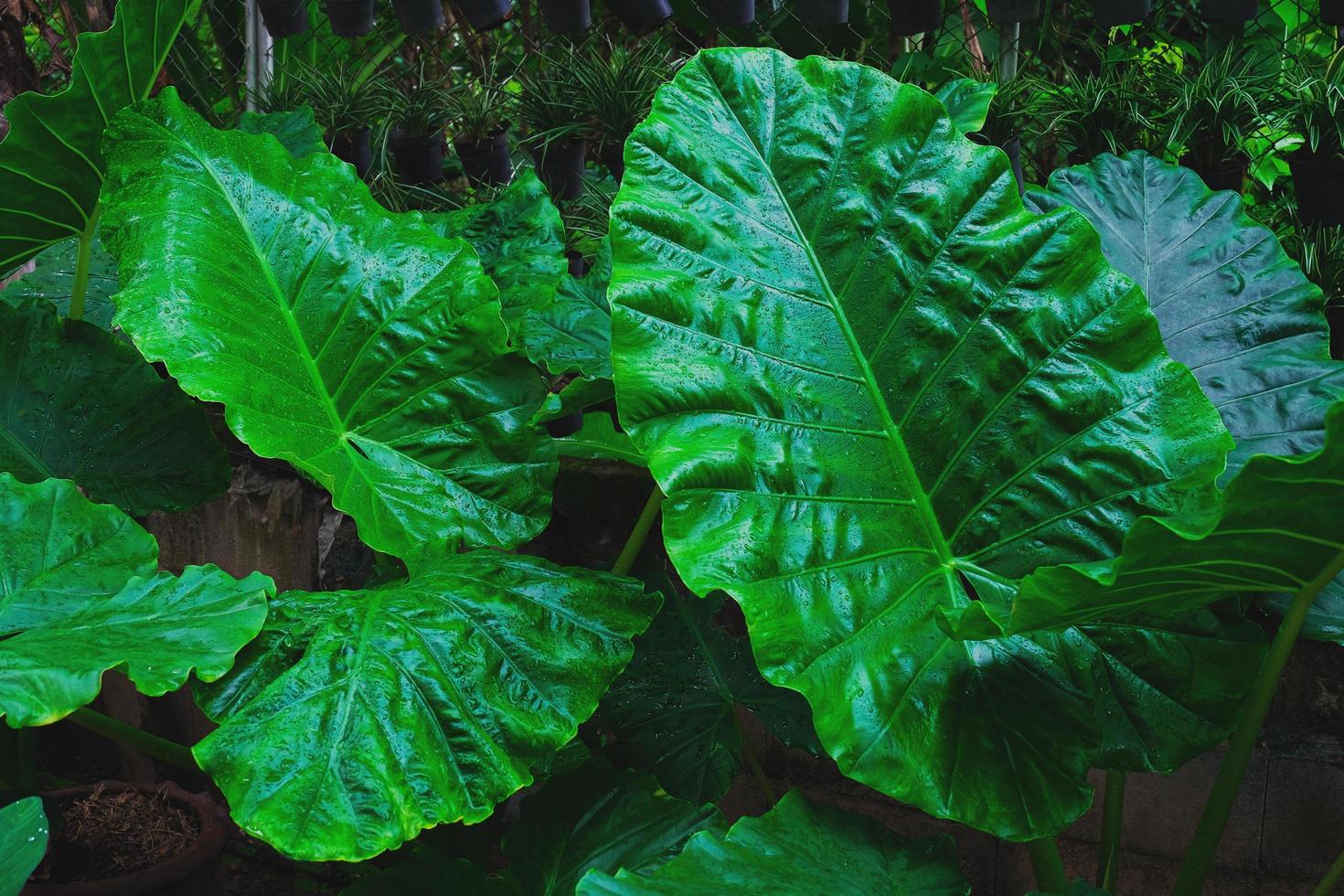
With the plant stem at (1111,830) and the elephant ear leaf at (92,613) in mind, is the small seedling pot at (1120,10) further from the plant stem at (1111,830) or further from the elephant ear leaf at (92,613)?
Result: the elephant ear leaf at (92,613)

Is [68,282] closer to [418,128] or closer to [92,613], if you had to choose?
[418,128]

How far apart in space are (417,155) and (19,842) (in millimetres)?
1705

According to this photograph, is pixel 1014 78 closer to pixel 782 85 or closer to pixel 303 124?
pixel 782 85

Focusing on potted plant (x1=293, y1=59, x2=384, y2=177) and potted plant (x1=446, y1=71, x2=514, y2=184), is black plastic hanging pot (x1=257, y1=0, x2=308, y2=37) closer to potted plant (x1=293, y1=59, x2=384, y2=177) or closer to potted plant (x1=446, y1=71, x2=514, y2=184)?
potted plant (x1=293, y1=59, x2=384, y2=177)

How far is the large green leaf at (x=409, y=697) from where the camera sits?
1.10 metres

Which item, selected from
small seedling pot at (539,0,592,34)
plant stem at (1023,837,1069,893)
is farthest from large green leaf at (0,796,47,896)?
small seedling pot at (539,0,592,34)

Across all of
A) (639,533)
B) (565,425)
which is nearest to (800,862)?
(639,533)

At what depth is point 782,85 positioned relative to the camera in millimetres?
1294

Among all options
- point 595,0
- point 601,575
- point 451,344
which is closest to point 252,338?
point 451,344

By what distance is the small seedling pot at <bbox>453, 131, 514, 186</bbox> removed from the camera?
8.03 ft

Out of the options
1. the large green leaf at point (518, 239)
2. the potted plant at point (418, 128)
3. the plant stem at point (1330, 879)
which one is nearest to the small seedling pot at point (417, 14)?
the potted plant at point (418, 128)

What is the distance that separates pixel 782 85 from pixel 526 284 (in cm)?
60

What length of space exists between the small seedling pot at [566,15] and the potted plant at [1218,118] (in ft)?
3.58

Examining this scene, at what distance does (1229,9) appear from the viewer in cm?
195
